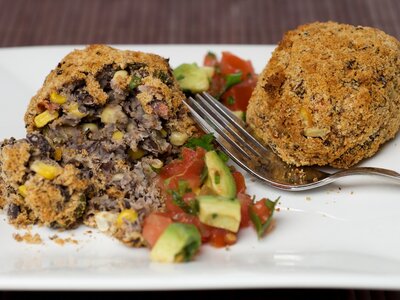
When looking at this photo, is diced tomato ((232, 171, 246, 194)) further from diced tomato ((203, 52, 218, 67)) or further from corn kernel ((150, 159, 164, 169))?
diced tomato ((203, 52, 218, 67))

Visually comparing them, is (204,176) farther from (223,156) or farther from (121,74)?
(121,74)

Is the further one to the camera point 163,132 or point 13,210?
point 163,132

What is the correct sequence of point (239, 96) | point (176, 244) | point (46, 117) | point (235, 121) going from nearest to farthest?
point (176, 244) < point (46, 117) < point (235, 121) < point (239, 96)

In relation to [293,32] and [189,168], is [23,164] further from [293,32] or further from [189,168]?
[293,32]

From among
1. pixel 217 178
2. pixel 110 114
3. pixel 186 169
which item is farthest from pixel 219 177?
pixel 110 114

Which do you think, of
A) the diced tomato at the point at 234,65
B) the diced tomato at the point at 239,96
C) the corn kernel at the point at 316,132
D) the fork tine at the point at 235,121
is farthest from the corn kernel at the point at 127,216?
the diced tomato at the point at 234,65

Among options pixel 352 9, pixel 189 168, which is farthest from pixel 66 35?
pixel 189 168

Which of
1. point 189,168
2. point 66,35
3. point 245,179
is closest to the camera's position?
point 189,168

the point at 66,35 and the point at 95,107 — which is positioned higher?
the point at 66,35
